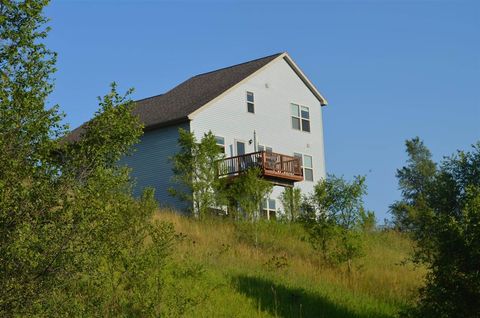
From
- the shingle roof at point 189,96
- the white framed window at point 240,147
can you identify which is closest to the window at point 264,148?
the white framed window at point 240,147

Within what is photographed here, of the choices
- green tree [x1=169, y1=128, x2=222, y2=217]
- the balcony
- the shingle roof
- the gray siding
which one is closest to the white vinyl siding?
the shingle roof

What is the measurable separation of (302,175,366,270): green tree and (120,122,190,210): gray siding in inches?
455

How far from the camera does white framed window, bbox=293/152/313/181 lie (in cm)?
4391

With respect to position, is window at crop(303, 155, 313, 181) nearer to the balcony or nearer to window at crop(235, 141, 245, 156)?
the balcony

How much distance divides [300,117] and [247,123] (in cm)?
463

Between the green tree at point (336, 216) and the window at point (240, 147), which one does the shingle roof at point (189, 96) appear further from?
the green tree at point (336, 216)

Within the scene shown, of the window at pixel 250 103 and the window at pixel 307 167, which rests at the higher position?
the window at pixel 250 103

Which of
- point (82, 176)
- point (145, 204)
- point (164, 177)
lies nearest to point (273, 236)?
point (164, 177)

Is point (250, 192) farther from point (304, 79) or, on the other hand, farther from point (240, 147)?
point (304, 79)

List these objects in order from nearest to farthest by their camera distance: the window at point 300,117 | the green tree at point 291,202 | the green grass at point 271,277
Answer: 1. the green grass at point 271,277
2. the green tree at point 291,202
3. the window at point 300,117

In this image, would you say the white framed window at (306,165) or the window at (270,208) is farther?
the white framed window at (306,165)

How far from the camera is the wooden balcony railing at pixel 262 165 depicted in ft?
121

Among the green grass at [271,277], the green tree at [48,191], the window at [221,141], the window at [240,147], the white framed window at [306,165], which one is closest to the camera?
the green tree at [48,191]

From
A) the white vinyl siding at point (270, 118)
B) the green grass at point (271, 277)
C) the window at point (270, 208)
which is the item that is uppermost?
the white vinyl siding at point (270, 118)
